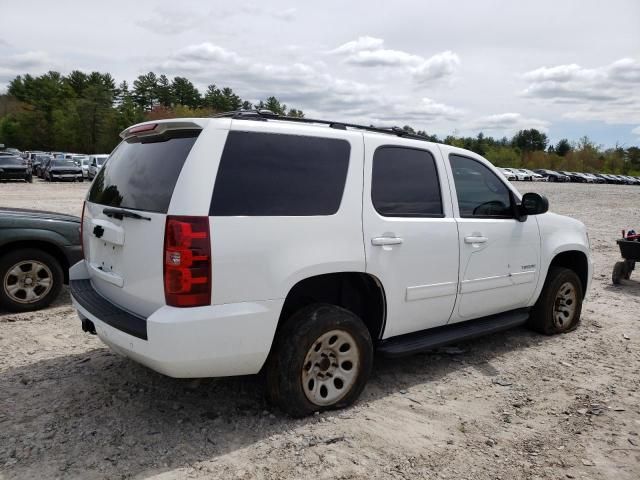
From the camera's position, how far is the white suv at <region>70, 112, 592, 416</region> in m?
2.89

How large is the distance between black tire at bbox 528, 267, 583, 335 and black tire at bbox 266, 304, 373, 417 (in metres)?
2.58

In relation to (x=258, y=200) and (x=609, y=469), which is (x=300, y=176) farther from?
(x=609, y=469)

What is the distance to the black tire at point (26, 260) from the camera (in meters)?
5.34

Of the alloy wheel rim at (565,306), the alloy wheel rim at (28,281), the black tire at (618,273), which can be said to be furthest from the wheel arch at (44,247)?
the black tire at (618,273)

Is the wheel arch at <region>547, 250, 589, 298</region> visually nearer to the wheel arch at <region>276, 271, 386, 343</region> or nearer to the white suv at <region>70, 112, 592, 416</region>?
the white suv at <region>70, 112, 592, 416</region>

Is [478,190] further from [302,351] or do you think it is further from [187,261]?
[187,261]

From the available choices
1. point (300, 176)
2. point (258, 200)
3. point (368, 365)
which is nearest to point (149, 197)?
point (258, 200)

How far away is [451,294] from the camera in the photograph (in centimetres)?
411

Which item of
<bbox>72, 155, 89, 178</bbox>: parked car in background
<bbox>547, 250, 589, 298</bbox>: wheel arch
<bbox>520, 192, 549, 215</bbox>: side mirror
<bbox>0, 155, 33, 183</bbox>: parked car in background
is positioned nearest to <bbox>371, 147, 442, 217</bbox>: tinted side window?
<bbox>520, 192, 549, 215</bbox>: side mirror

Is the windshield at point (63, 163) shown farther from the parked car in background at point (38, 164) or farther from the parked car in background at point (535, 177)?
the parked car in background at point (535, 177)

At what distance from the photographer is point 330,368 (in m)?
3.50

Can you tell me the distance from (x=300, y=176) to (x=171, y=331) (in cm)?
125

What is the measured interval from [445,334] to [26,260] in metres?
4.35

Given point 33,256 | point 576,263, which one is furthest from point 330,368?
point 33,256
